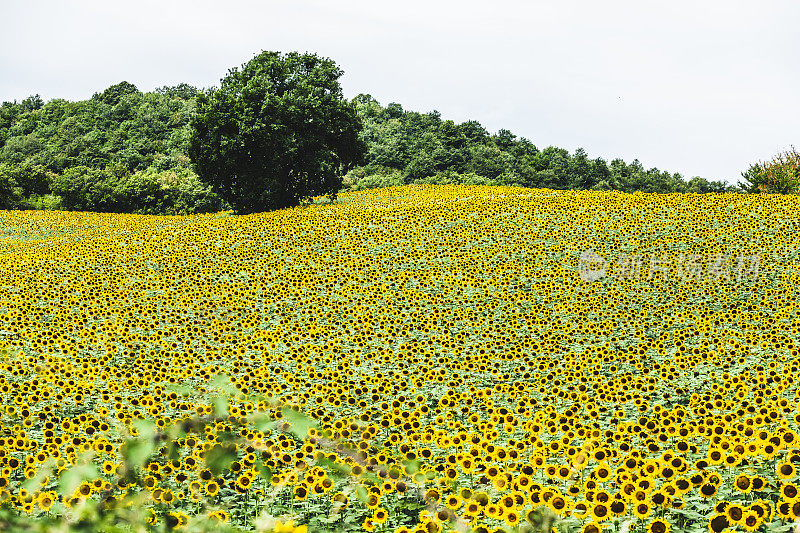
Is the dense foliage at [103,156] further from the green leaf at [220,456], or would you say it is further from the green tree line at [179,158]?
the green leaf at [220,456]

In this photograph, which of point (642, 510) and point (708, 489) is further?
point (708, 489)

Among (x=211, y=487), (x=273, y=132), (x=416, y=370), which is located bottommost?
(x=416, y=370)

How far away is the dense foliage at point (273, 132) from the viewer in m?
28.6

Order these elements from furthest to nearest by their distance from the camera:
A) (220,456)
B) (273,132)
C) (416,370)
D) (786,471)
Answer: (273,132) < (416,370) < (786,471) < (220,456)

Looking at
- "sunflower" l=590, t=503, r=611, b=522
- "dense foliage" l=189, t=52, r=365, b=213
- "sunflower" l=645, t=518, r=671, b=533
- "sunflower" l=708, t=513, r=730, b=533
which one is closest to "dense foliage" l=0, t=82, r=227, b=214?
"dense foliage" l=189, t=52, r=365, b=213

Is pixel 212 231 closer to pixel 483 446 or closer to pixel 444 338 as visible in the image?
pixel 444 338

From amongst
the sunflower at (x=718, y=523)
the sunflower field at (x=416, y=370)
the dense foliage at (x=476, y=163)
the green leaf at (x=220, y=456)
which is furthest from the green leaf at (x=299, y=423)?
the dense foliage at (x=476, y=163)

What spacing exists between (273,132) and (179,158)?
3825 centimetres

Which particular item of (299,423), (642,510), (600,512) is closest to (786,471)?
(642,510)

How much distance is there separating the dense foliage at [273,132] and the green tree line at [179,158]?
17.0 metres

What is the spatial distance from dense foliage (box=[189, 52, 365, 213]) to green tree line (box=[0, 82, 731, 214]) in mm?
16997

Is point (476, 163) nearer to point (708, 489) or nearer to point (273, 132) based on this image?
point (273, 132)

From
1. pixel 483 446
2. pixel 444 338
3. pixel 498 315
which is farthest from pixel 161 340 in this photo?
pixel 483 446

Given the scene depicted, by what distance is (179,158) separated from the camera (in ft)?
206
